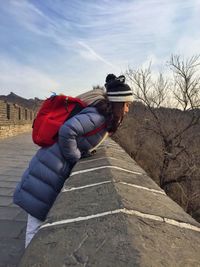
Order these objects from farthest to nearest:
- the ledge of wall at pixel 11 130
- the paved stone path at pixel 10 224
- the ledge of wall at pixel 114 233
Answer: the ledge of wall at pixel 11 130 < the paved stone path at pixel 10 224 < the ledge of wall at pixel 114 233

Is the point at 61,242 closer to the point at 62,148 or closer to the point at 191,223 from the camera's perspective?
the point at 191,223

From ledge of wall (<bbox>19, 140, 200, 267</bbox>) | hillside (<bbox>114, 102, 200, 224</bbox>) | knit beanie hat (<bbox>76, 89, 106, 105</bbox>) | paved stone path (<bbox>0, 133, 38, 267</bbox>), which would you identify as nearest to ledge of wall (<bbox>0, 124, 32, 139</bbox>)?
hillside (<bbox>114, 102, 200, 224</bbox>)

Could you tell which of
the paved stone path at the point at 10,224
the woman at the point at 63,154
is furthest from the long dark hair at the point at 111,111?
the paved stone path at the point at 10,224

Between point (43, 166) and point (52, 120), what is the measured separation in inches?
12.3

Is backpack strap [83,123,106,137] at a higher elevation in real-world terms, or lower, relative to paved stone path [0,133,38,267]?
higher

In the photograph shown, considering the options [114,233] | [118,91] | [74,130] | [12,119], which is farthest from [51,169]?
[12,119]

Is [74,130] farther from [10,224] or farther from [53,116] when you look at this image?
[10,224]

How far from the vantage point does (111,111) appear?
2.73 m

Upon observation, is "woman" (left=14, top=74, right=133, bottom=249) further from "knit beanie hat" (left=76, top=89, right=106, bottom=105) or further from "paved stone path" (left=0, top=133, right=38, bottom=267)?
"paved stone path" (left=0, top=133, right=38, bottom=267)

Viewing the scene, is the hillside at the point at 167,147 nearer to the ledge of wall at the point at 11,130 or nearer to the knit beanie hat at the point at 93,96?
the ledge of wall at the point at 11,130

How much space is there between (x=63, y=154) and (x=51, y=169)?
0.13 m

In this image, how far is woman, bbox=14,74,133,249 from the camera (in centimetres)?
255

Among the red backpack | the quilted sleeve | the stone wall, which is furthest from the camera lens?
the stone wall

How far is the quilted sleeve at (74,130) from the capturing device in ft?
8.18
